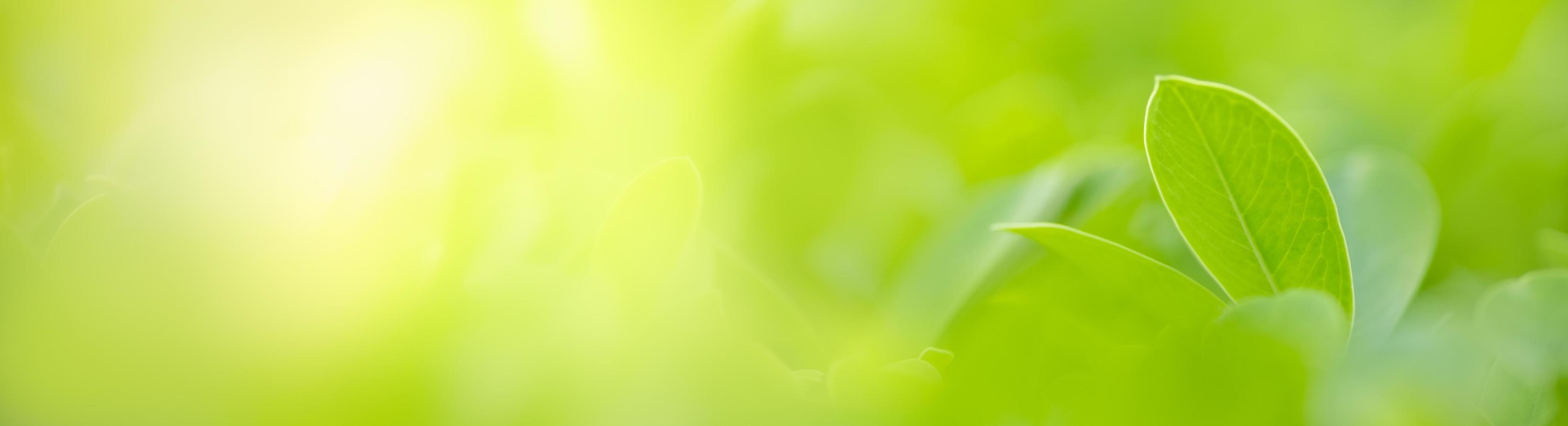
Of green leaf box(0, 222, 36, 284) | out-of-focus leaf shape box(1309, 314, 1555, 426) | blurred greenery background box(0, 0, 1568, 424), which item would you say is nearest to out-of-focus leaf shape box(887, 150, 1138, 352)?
blurred greenery background box(0, 0, 1568, 424)

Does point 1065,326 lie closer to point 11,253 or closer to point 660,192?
point 660,192

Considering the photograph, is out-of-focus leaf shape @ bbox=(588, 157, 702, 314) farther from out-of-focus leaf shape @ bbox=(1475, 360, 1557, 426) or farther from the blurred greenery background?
out-of-focus leaf shape @ bbox=(1475, 360, 1557, 426)

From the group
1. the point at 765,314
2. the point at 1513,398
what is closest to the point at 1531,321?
the point at 1513,398


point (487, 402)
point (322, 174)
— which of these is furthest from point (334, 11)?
point (487, 402)

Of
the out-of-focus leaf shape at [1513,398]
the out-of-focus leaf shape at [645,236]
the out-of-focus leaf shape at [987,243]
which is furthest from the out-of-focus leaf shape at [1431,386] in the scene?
the out-of-focus leaf shape at [645,236]

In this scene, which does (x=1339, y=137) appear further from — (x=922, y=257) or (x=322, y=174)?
(x=322, y=174)

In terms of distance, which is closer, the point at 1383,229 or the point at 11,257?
the point at 1383,229
